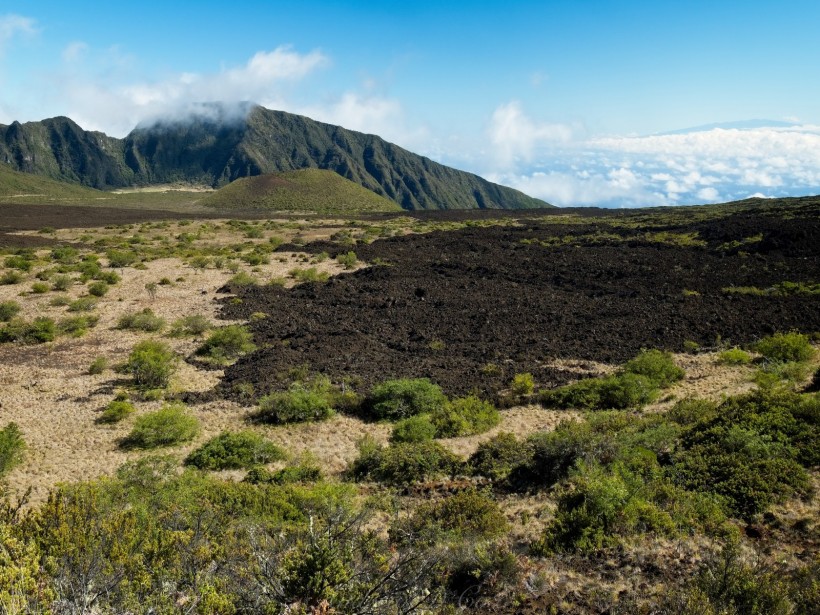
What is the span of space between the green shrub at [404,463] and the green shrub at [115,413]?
6825 millimetres

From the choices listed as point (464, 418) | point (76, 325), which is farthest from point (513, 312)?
point (76, 325)

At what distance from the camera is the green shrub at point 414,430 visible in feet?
40.9

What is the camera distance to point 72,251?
136ft

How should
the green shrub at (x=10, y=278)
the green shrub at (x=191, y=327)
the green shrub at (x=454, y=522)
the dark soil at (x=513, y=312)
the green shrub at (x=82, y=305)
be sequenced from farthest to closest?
1. the green shrub at (x=10, y=278)
2. the green shrub at (x=82, y=305)
3. the green shrub at (x=191, y=327)
4. the dark soil at (x=513, y=312)
5. the green shrub at (x=454, y=522)

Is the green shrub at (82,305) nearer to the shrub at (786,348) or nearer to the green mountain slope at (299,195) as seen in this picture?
the shrub at (786,348)

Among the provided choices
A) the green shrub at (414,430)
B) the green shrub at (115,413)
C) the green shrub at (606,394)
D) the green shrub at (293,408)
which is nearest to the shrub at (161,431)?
the green shrub at (115,413)

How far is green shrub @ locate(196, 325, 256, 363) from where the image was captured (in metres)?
18.7

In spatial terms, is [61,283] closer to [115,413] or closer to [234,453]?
[115,413]

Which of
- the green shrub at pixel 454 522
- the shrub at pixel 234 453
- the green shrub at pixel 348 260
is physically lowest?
the shrub at pixel 234 453

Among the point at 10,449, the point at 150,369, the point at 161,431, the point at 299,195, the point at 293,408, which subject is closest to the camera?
the point at 10,449

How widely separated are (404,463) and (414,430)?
5.89 feet

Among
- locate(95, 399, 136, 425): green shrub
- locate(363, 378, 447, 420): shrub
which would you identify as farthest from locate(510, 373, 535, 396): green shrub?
locate(95, 399, 136, 425): green shrub

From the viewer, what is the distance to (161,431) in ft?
39.9

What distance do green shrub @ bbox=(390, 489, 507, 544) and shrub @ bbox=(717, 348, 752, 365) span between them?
11.4 m
